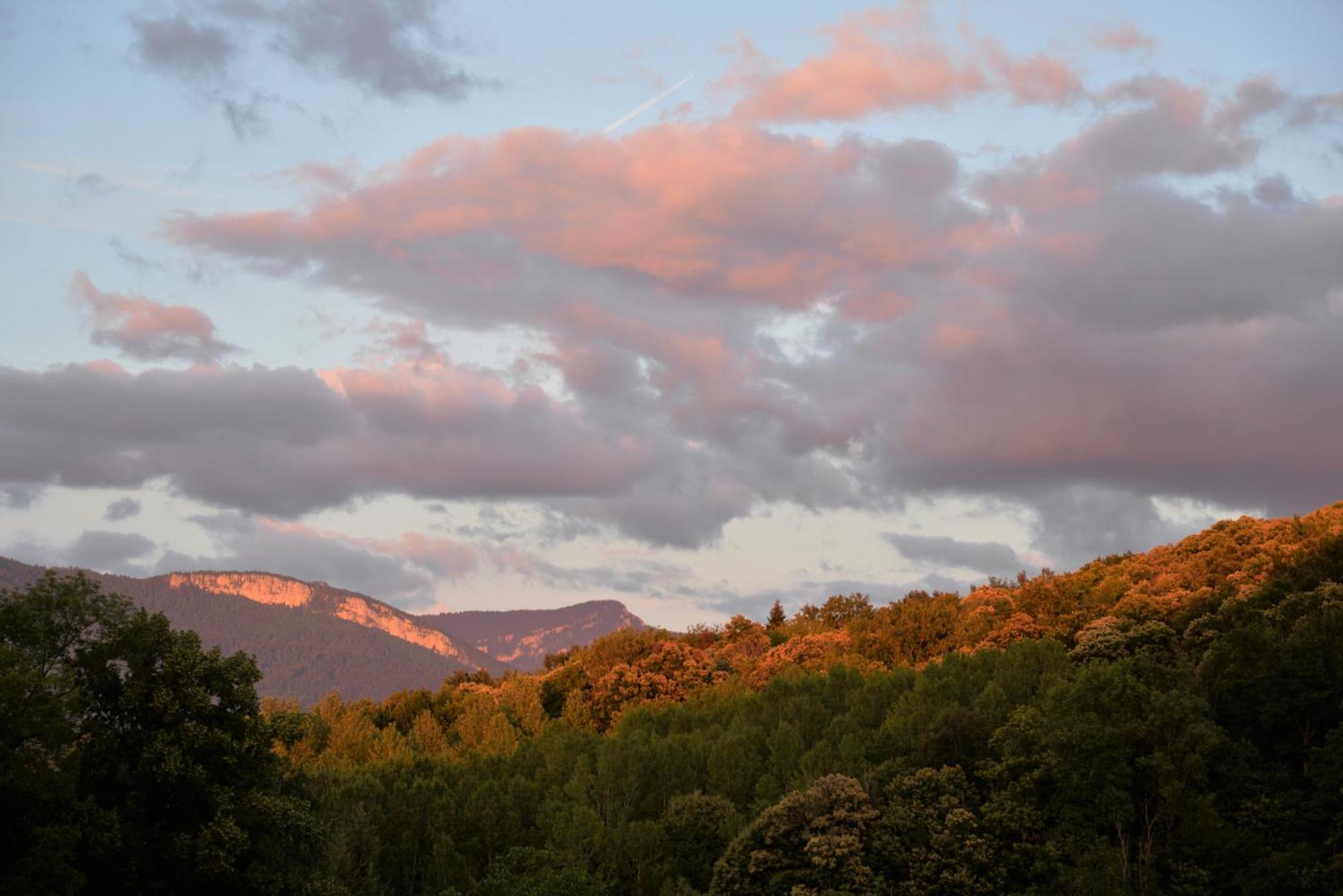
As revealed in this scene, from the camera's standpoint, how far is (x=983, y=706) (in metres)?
114

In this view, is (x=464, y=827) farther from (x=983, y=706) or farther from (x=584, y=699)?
(x=584, y=699)

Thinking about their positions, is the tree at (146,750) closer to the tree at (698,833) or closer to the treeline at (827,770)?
the treeline at (827,770)

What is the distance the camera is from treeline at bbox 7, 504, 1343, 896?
64375mm

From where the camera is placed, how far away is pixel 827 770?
376 ft

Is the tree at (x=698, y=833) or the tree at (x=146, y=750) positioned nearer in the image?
the tree at (x=146, y=750)

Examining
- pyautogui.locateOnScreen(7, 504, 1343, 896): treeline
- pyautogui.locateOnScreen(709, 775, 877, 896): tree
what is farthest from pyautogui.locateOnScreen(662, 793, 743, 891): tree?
pyautogui.locateOnScreen(709, 775, 877, 896): tree

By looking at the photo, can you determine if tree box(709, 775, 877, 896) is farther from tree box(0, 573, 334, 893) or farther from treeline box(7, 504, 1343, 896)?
tree box(0, 573, 334, 893)

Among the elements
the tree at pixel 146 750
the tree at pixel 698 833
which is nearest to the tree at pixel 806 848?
the tree at pixel 698 833

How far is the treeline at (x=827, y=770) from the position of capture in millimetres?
64375

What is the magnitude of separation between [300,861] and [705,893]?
3666cm

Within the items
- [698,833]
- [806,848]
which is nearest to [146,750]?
[806,848]

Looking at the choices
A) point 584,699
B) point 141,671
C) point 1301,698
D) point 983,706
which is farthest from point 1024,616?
point 141,671

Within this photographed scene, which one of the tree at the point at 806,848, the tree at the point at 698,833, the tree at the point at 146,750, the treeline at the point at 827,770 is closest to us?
the tree at the point at 146,750

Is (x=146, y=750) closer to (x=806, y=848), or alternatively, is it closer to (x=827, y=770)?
(x=806, y=848)
